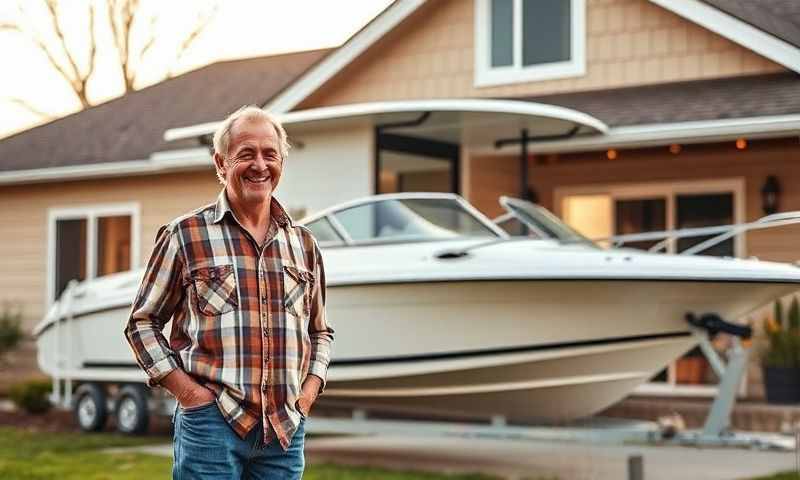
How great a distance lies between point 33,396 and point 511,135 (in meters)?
6.22

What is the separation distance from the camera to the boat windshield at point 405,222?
926 centimetres

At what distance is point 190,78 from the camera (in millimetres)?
20062

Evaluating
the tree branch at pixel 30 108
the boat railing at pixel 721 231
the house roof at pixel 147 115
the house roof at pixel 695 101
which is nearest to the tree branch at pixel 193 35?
the tree branch at pixel 30 108

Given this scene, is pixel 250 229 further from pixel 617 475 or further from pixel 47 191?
pixel 47 191

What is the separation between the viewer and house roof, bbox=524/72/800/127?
34.7 ft

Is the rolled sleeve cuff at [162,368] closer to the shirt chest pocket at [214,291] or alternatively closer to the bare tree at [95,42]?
the shirt chest pocket at [214,291]

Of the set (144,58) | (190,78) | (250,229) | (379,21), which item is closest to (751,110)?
(379,21)

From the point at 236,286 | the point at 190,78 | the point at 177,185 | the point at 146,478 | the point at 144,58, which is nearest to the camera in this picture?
the point at 236,286

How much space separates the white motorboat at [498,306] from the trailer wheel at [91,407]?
3.34 meters

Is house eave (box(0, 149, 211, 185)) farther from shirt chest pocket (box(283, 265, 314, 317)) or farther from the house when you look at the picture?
shirt chest pocket (box(283, 265, 314, 317))

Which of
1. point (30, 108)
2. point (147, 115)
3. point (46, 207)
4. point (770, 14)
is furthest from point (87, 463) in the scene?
point (30, 108)

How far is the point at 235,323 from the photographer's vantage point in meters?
3.29

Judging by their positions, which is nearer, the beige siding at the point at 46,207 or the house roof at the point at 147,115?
the beige siding at the point at 46,207

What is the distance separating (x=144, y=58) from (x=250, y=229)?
2552 cm
